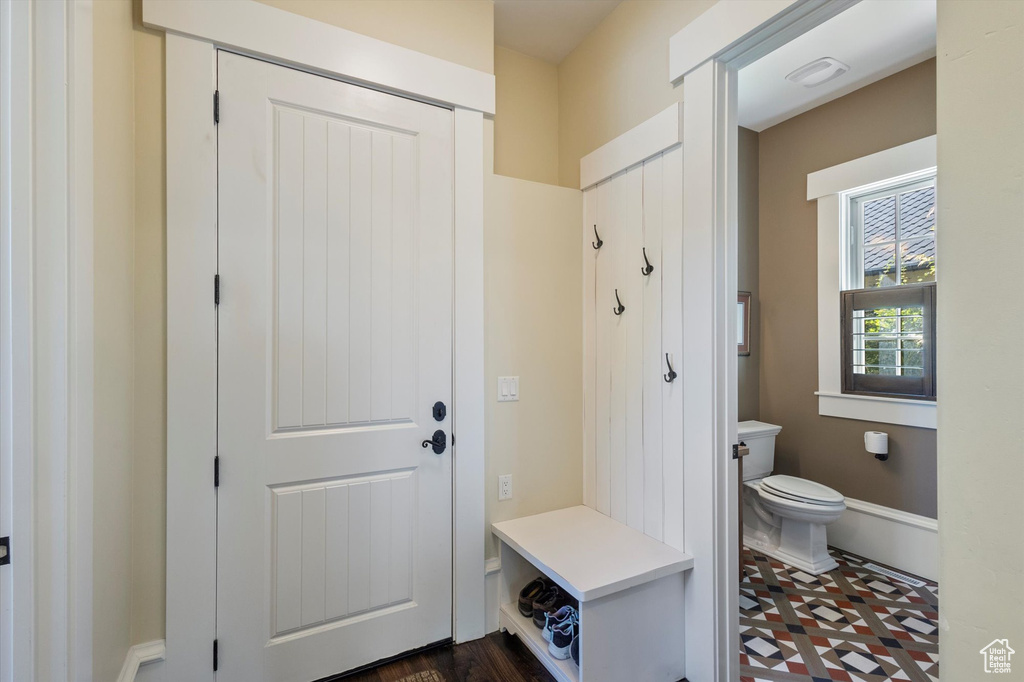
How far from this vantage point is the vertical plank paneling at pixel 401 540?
1.75 metres

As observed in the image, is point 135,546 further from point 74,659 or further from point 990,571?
point 990,571

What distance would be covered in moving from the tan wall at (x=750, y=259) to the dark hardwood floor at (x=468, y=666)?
86.2 inches

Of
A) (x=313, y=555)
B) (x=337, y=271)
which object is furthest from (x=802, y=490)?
(x=337, y=271)

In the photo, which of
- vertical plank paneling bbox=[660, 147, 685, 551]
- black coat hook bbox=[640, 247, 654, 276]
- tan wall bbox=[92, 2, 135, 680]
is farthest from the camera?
black coat hook bbox=[640, 247, 654, 276]

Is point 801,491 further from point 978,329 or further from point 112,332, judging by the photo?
point 112,332

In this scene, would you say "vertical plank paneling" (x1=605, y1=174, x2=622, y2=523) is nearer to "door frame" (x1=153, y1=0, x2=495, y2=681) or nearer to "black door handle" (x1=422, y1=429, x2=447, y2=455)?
"black door handle" (x1=422, y1=429, x2=447, y2=455)

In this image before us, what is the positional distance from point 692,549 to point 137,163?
7.12ft

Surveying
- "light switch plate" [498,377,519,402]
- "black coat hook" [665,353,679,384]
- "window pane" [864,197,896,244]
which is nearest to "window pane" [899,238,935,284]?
"window pane" [864,197,896,244]

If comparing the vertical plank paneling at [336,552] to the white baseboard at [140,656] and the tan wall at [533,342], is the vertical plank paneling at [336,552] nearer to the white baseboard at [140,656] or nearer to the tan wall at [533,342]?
the white baseboard at [140,656]

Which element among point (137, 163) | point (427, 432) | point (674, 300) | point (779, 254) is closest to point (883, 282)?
point (779, 254)

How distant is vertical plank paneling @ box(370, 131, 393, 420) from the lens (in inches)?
68.0

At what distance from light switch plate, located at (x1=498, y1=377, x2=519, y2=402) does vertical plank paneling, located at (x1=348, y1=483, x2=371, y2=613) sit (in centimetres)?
65

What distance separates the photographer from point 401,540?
1.77m

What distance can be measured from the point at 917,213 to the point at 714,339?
2006 mm
